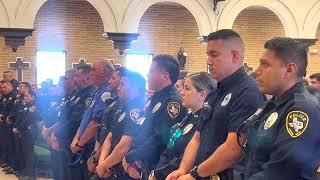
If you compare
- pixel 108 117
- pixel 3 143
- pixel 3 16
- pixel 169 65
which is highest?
pixel 3 16

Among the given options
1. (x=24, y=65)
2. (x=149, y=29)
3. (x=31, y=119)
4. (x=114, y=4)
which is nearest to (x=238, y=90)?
(x=31, y=119)

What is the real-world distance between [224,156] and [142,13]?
10.4 meters

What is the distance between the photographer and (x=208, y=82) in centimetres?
352

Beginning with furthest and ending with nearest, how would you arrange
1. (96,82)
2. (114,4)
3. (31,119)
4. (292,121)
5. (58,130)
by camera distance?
(114,4) → (31,119) → (58,130) → (96,82) → (292,121)

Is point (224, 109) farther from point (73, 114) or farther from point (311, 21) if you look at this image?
point (311, 21)

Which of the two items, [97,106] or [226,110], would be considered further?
[97,106]

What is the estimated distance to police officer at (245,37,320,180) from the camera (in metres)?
2.28

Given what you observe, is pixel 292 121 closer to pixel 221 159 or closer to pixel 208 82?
pixel 221 159

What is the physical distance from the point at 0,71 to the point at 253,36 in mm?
8543

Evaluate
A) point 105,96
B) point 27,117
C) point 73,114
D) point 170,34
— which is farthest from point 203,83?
point 170,34

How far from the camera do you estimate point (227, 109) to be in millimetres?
2871

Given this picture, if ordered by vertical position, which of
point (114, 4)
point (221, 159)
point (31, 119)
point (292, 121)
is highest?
point (114, 4)

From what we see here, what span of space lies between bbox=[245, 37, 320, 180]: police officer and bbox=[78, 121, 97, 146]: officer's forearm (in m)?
2.83

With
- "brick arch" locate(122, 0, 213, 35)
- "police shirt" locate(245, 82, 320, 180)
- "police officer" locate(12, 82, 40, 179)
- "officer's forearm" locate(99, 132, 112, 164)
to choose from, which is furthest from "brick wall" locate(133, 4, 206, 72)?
"police shirt" locate(245, 82, 320, 180)
